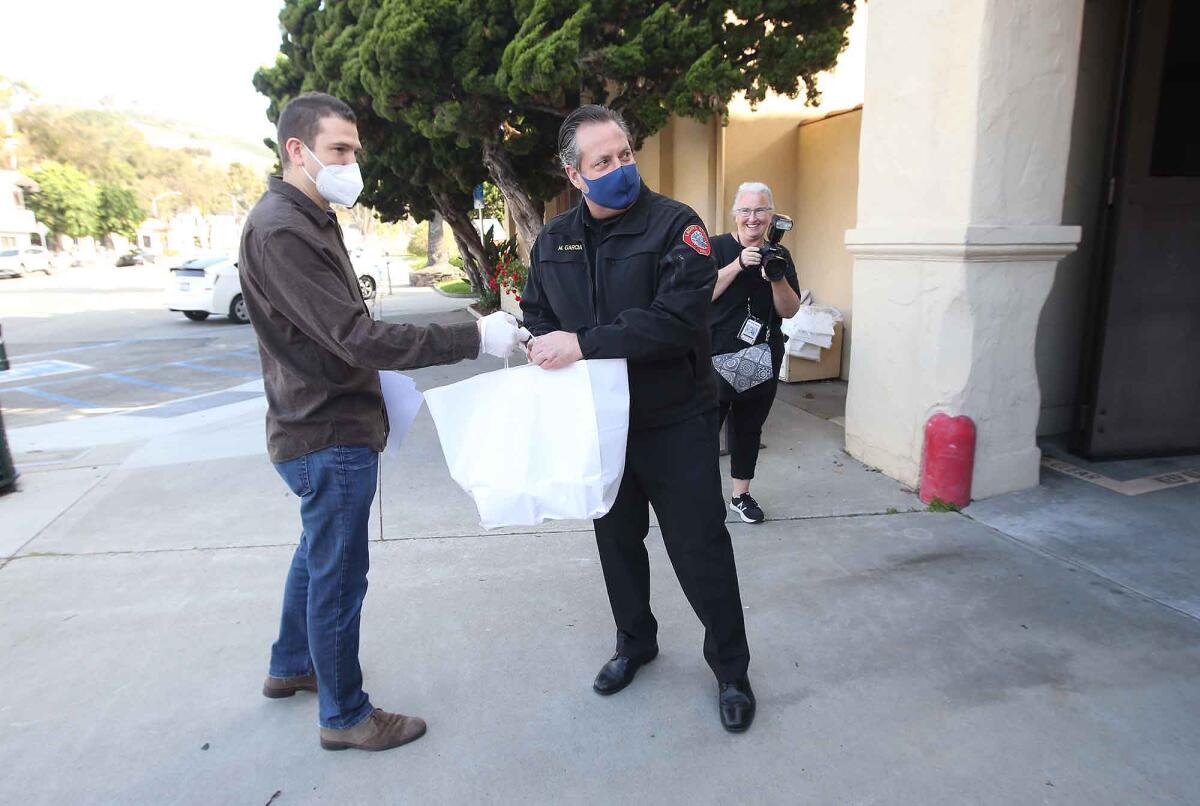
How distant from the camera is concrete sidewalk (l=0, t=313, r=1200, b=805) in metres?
2.40

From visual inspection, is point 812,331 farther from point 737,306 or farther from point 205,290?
point 205,290

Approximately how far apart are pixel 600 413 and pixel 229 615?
221 cm

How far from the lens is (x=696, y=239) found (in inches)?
94.7

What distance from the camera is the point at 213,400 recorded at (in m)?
8.70

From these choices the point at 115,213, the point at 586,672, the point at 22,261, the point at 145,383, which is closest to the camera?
the point at 586,672

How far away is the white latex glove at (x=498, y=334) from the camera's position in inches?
94.4

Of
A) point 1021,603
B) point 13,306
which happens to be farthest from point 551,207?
point 13,306

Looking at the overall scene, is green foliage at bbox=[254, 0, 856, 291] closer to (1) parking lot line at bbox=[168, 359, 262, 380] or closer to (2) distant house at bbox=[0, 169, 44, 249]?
(1) parking lot line at bbox=[168, 359, 262, 380]

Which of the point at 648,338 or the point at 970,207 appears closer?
the point at 648,338

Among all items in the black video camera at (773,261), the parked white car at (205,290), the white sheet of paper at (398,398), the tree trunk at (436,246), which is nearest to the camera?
the white sheet of paper at (398,398)

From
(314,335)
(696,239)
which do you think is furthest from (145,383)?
(696,239)

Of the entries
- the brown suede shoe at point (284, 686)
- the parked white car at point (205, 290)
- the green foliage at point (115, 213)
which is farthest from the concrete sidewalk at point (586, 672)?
the green foliage at point (115, 213)

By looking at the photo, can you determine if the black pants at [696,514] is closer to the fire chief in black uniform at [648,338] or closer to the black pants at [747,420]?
the fire chief in black uniform at [648,338]

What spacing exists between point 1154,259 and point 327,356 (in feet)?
16.4
